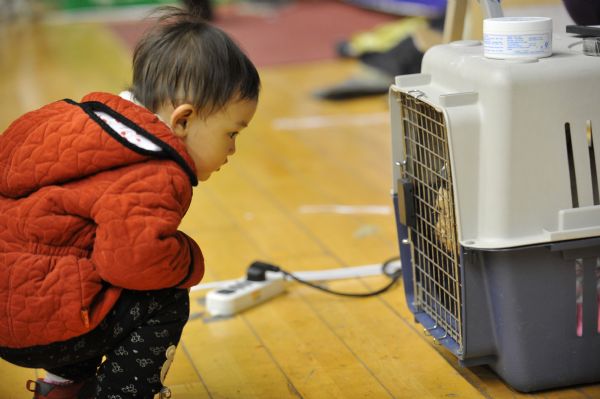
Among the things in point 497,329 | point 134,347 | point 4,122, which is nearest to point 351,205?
point 497,329

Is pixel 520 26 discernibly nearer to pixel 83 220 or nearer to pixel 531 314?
pixel 531 314

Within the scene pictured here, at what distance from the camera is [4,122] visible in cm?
336

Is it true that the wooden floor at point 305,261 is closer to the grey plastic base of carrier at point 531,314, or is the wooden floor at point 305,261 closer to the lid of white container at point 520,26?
the grey plastic base of carrier at point 531,314

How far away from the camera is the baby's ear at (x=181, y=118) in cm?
120

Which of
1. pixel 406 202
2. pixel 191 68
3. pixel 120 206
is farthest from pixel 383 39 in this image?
pixel 120 206

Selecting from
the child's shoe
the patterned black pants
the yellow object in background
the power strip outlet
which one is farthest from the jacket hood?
the yellow object in background

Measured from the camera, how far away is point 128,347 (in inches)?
47.8

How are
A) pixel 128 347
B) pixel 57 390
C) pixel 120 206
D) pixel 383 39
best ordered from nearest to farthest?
pixel 120 206 → pixel 128 347 → pixel 57 390 → pixel 383 39

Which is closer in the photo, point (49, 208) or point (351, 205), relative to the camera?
point (49, 208)

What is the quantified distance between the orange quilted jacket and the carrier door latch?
15.8 inches

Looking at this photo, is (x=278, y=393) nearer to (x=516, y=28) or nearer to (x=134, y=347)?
(x=134, y=347)

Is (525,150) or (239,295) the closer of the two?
(525,150)

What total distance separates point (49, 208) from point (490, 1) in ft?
2.58

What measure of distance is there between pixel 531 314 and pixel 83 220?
2.06 feet
